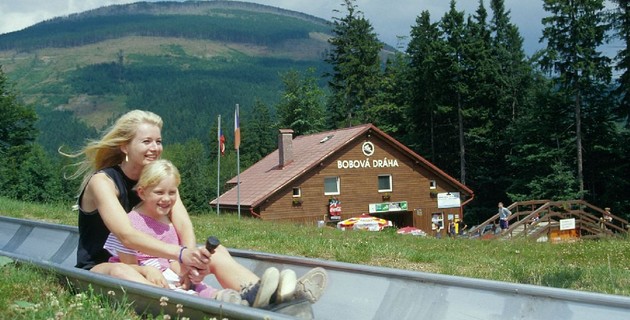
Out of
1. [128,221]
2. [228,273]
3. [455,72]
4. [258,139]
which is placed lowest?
[228,273]

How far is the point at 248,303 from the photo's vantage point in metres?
3.90

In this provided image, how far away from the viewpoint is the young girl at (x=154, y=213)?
4656 millimetres

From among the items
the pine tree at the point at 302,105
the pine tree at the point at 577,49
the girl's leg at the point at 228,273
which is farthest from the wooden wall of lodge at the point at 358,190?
the girl's leg at the point at 228,273

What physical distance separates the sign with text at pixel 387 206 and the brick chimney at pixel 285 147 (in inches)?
244

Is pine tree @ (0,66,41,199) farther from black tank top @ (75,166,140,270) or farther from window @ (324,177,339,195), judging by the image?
black tank top @ (75,166,140,270)

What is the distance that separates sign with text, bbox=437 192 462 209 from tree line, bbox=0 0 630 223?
12.3 feet

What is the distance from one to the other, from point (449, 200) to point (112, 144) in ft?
143

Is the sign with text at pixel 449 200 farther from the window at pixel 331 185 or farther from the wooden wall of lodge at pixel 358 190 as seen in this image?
the window at pixel 331 185

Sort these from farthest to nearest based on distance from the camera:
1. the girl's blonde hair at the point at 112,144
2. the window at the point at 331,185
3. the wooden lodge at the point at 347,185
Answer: the window at the point at 331,185
the wooden lodge at the point at 347,185
the girl's blonde hair at the point at 112,144

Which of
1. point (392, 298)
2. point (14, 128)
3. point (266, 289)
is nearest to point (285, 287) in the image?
point (266, 289)

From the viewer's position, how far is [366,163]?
4450cm

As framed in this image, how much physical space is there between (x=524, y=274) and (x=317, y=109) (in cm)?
6571

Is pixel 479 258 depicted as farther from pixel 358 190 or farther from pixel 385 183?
pixel 385 183

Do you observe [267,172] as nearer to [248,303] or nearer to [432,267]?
[432,267]
